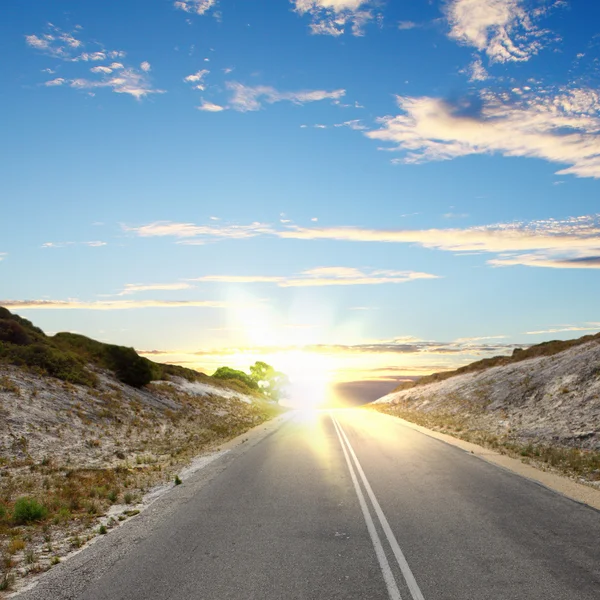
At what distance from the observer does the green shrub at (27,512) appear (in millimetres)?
11094

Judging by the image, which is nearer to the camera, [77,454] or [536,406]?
[77,454]

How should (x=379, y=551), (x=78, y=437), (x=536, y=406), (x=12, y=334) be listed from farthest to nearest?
(x=12, y=334) → (x=536, y=406) → (x=78, y=437) → (x=379, y=551)

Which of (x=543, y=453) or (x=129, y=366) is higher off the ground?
(x=129, y=366)

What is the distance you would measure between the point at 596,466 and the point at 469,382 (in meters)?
32.8

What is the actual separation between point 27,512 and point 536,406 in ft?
89.7

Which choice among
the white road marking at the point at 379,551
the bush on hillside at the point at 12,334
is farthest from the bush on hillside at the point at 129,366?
the white road marking at the point at 379,551

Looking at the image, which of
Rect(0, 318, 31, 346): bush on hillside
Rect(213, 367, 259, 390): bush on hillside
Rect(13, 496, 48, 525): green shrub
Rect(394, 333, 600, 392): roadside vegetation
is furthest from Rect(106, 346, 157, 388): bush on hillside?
Rect(213, 367, 259, 390): bush on hillside

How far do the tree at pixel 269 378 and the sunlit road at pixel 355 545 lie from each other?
103525 millimetres

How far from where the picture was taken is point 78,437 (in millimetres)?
22469

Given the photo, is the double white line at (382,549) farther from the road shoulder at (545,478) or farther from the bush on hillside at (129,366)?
the bush on hillside at (129,366)

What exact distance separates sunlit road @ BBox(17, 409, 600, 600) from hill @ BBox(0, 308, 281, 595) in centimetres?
164

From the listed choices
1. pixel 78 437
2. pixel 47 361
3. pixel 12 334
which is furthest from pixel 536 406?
pixel 12 334

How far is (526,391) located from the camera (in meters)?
34.5

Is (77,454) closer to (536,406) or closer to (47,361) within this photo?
(47,361)
